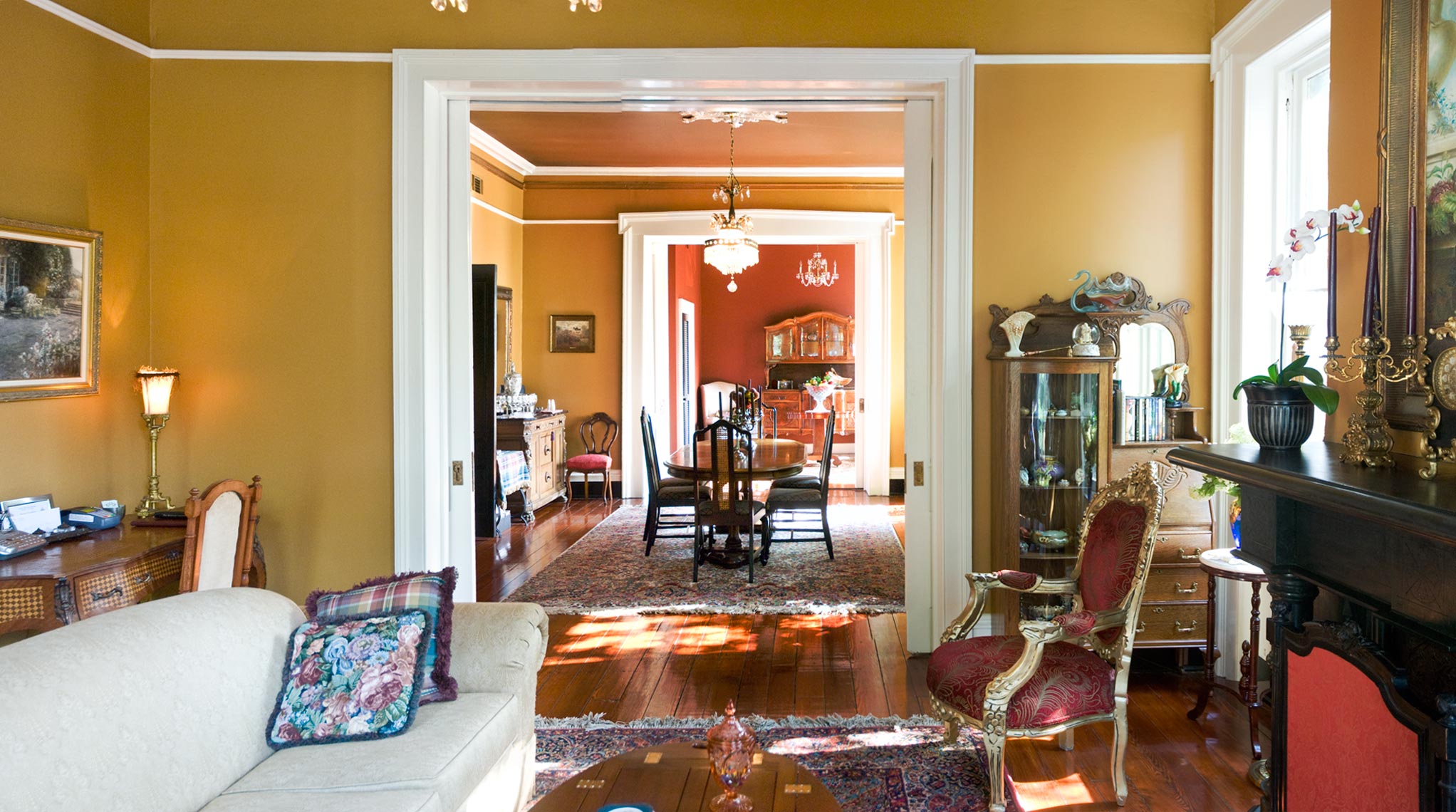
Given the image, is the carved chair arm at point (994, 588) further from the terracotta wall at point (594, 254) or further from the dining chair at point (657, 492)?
the terracotta wall at point (594, 254)

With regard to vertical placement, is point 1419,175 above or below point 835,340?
below

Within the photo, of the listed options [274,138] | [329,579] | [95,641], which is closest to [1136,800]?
[95,641]

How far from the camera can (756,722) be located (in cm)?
378

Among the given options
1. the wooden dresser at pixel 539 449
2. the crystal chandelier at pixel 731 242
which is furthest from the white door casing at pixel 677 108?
the crystal chandelier at pixel 731 242

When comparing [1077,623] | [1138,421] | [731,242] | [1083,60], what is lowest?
[1077,623]

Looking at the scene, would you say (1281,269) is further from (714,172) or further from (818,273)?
(818,273)

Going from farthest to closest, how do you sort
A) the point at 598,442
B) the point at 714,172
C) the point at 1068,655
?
1. the point at 598,442
2. the point at 714,172
3. the point at 1068,655

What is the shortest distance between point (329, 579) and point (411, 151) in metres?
2.03

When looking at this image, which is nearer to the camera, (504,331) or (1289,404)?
(1289,404)

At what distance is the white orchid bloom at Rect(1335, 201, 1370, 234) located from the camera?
254 centimetres

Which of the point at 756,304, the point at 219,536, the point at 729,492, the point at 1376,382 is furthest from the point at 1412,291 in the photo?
the point at 756,304

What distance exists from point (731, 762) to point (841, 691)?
2.23m

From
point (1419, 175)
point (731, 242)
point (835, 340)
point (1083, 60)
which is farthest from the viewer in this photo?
point (835, 340)

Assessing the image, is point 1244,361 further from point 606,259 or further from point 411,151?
point 606,259
